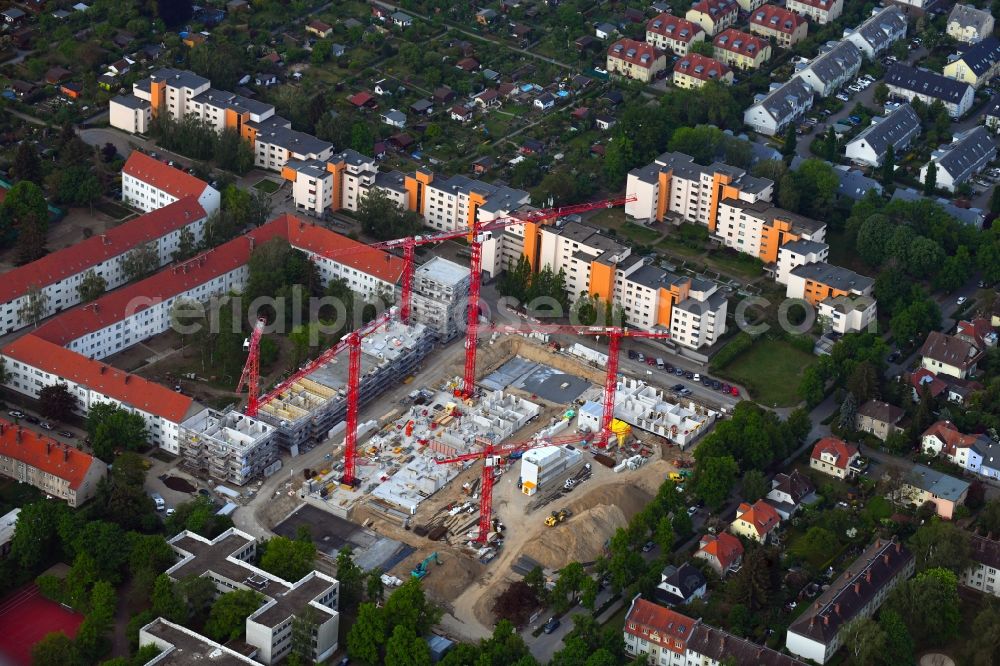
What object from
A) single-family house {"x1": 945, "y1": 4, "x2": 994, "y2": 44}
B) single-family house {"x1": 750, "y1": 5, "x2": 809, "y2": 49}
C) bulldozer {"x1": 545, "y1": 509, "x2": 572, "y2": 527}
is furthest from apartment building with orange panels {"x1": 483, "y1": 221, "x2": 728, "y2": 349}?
single-family house {"x1": 945, "y1": 4, "x2": 994, "y2": 44}

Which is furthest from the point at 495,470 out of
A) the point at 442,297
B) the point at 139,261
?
the point at 139,261

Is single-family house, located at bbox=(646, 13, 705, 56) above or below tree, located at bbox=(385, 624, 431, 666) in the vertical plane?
above

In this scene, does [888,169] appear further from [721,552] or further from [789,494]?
[721,552]

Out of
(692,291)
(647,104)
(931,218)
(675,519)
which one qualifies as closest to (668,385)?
(692,291)

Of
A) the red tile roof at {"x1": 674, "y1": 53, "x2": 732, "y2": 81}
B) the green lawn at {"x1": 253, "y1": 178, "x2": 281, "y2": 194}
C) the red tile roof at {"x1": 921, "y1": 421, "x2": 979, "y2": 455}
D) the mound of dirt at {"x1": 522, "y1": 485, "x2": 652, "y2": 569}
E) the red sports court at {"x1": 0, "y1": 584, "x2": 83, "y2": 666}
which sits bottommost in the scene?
the red sports court at {"x1": 0, "y1": 584, "x2": 83, "y2": 666}

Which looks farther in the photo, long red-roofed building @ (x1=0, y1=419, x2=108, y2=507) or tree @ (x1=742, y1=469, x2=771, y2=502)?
tree @ (x1=742, y1=469, x2=771, y2=502)

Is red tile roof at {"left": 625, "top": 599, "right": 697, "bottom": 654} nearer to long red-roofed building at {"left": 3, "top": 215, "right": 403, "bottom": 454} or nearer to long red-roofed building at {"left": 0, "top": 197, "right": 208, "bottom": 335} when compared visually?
long red-roofed building at {"left": 3, "top": 215, "right": 403, "bottom": 454}

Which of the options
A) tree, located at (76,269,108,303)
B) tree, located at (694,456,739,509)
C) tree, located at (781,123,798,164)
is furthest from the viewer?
tree, located at (781,123,798,164)

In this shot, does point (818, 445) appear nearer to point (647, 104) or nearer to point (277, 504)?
point (277, 504)
